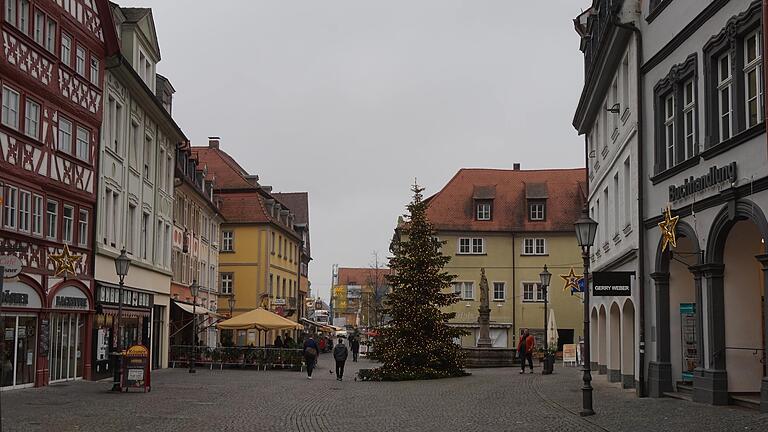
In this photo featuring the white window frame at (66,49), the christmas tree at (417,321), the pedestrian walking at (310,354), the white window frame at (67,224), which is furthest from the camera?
the pedestrian walking at (310,354)

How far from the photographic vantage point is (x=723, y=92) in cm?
1889

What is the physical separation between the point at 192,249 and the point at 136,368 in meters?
27.5

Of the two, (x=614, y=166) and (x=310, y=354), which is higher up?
(x=614, y=166)

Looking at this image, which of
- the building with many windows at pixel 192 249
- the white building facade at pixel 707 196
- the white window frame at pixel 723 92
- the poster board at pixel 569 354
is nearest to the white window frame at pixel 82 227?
the building with many windows at pixel 192 249

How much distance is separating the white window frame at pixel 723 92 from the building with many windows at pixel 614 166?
5289 mm

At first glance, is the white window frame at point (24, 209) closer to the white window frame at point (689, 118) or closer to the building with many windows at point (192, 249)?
the white window frame at point (689, 118)

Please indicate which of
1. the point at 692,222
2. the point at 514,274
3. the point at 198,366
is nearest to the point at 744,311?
the point at 692,222

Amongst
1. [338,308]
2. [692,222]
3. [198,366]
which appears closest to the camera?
[692,222]

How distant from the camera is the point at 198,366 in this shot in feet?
→ 153

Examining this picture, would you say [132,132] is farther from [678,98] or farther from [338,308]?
[338,308]

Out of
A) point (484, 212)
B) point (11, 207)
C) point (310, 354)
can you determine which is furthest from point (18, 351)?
point (484, 212)

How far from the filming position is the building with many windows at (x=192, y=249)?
48503 millimetres

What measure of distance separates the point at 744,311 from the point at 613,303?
38.1 ft

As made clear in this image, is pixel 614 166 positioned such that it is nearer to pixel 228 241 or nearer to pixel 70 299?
pixel 70 299
